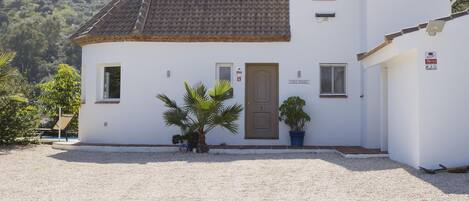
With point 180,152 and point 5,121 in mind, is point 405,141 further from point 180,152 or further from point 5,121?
point 5,121

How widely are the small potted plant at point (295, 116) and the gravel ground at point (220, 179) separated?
6.31ft

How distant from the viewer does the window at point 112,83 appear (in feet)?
52.6

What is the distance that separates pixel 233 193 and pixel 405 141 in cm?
490

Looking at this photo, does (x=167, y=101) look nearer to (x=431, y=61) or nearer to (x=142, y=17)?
(x=142, y=17)

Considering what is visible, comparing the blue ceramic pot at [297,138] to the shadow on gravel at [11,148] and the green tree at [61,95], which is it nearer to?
the shadow on gravel at [11,148]

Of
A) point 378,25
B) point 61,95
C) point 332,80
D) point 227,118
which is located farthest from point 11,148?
point 378,25

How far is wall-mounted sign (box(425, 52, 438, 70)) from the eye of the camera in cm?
1016

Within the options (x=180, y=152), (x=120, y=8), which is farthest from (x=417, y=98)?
(x=120, y=8)

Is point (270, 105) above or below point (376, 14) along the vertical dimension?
below

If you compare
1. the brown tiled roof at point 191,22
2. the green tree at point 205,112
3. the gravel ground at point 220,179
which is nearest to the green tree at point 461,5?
the brown tiled roof at point 191,22

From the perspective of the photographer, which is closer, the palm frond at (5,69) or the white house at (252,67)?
the palm frond at (5,69)

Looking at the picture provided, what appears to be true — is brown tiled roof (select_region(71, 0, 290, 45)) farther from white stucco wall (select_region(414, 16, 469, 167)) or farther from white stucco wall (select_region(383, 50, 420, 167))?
white stucco wall (select_region(414, 16, 469, 167))

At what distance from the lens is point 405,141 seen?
36.9ft

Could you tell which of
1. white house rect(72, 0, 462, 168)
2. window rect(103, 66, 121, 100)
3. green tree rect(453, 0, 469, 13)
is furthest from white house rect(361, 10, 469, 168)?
green tree rect(453, 0, 469, 13)
